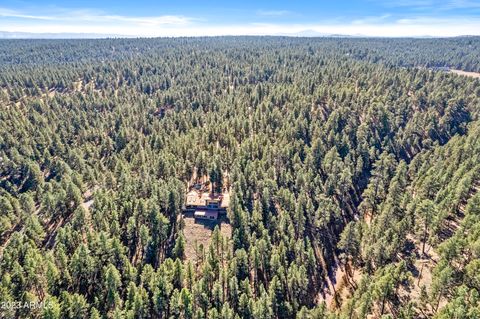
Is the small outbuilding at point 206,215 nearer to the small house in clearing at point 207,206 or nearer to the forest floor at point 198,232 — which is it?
the small house in clearing at point 207,206

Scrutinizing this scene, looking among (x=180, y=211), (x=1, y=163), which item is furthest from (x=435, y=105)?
(x=1, y=163)

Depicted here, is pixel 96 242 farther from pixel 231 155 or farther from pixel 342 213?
pixel 342 213

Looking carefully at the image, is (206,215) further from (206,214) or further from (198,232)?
(198,232)

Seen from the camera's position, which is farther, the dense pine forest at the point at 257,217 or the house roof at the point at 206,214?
the house roof at the point at 206,214

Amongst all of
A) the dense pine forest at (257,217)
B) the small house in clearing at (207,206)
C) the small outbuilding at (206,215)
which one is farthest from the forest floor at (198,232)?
the dense pine forest at (257,217)

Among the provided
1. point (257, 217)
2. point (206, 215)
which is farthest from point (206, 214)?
point (257, 217)

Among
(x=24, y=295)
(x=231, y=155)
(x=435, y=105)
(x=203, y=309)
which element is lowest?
(x=203, y=309)
